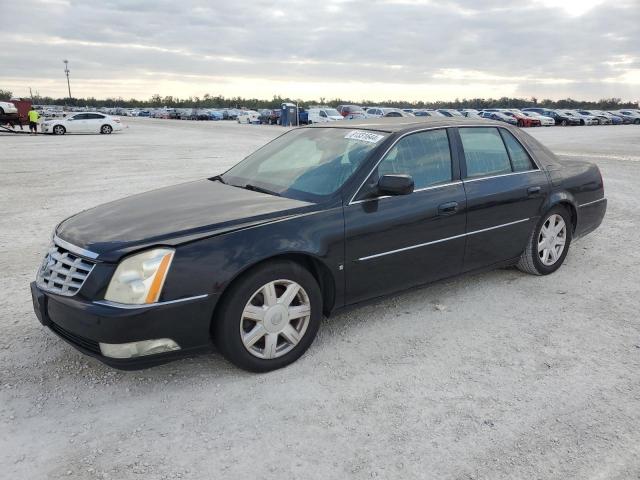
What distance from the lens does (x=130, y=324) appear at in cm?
289

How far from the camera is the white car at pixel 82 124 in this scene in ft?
99.7

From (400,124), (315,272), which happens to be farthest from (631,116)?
(315,272)

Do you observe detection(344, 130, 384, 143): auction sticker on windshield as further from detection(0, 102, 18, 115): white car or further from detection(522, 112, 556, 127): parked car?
detection(522, 112, 556, 127): parked car

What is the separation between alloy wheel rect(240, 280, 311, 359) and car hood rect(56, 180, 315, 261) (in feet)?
1.49

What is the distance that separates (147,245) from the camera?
3.04 meters

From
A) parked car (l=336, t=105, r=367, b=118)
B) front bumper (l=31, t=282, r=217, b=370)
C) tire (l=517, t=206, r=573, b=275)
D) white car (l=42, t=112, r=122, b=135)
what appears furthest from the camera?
parked car (l=336, t=105, r=367, b=118)

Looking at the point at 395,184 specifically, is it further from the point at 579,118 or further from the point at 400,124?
the point at 579,118

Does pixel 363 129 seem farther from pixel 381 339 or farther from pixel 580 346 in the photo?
pixel 580 346

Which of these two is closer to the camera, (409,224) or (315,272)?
(315,272)

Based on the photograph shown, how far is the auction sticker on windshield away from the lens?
4.04m

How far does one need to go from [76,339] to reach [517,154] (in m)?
3.95

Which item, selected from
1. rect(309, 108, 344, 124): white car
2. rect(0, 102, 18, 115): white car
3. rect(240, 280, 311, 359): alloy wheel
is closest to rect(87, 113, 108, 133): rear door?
rect(0, 102, 18, 115): white car

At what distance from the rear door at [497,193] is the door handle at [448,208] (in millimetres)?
173

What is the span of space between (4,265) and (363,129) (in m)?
3.93
